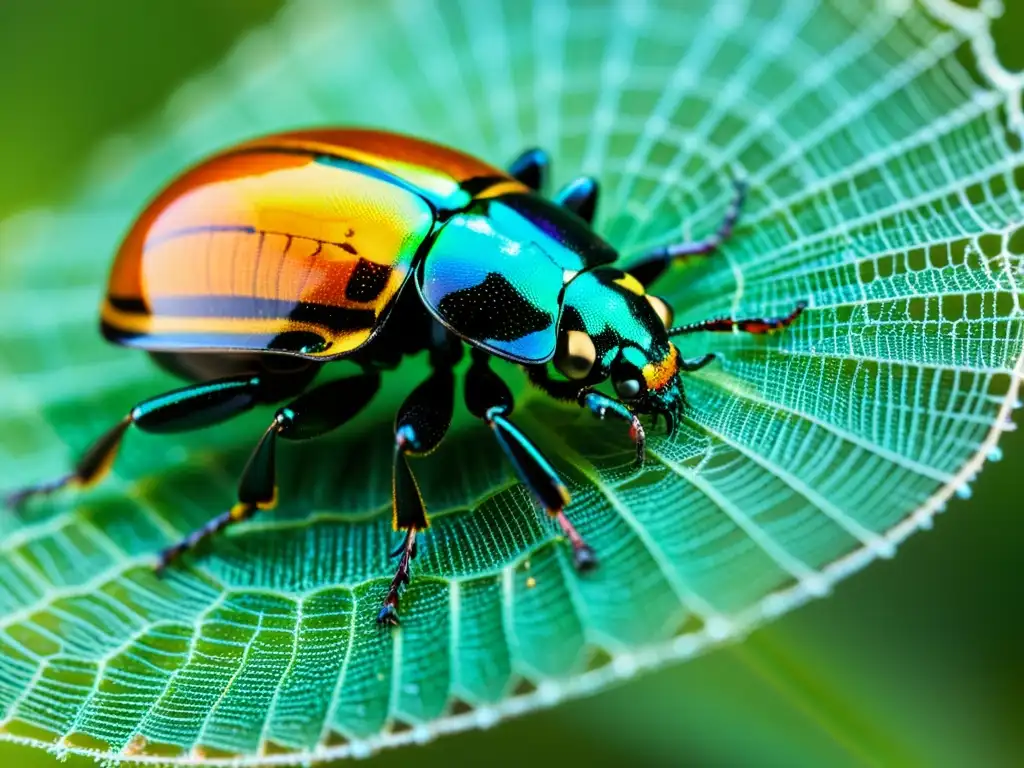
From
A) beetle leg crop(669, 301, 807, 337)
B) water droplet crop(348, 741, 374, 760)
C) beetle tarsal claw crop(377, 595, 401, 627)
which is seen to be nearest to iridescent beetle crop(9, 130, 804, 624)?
beetle leg crop(669, 301, 807, 337)

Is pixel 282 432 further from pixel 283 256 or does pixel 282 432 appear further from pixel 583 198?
pixel 583 198

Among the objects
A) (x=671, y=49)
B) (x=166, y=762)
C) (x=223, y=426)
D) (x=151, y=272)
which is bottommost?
(x=166, y=762)

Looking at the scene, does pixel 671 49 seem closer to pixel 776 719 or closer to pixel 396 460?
pixel 396 460

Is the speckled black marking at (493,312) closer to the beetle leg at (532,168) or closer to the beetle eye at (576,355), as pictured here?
the beetle eye at (576,355)

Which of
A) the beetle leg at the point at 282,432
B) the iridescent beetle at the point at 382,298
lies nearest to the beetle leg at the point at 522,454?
the iridescent beetle at the point at 382,298

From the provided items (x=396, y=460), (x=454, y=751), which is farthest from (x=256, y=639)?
(x=454, y=751)

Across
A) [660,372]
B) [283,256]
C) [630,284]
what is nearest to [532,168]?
[630,284]
